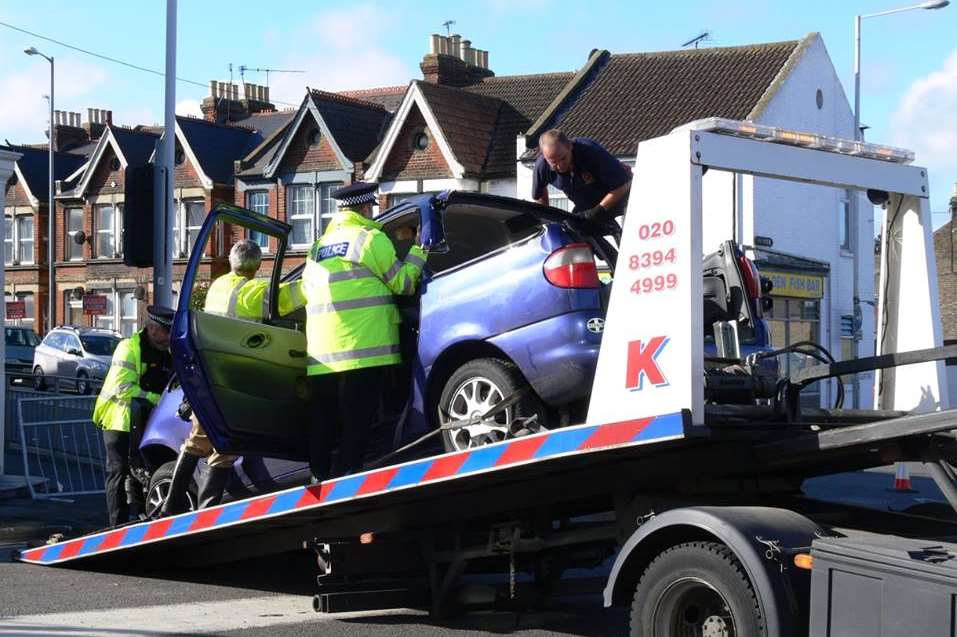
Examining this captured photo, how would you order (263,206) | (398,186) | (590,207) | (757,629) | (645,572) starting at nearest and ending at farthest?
1. (757,629)
2. (645,572)
3. (590,207)
4. (398,186)
5. (263,206)

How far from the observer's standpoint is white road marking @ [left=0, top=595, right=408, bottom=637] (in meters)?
7.42

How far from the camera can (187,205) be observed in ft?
155

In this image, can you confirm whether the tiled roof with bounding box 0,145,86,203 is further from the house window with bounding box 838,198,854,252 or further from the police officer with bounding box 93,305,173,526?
the house window with bounding box 838,198,854,252

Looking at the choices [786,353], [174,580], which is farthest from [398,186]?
[786,353]

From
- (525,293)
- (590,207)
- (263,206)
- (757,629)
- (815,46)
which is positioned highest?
(815,46)

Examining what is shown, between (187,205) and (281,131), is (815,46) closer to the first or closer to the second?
(281,131)

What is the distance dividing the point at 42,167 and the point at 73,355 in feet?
66.2

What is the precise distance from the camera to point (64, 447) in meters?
15.3

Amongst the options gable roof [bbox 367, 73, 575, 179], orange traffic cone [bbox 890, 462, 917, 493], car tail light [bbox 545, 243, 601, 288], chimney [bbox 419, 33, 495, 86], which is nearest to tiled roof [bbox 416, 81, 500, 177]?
gable roof [bbox 367, 73, 575, 179]

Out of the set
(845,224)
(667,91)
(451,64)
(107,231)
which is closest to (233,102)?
(107,231)

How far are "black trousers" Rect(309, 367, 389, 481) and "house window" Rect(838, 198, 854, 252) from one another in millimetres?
2853

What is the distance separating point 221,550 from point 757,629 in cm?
440

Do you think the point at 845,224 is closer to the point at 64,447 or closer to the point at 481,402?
the point at 481,402

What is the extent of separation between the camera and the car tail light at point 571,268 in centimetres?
693
